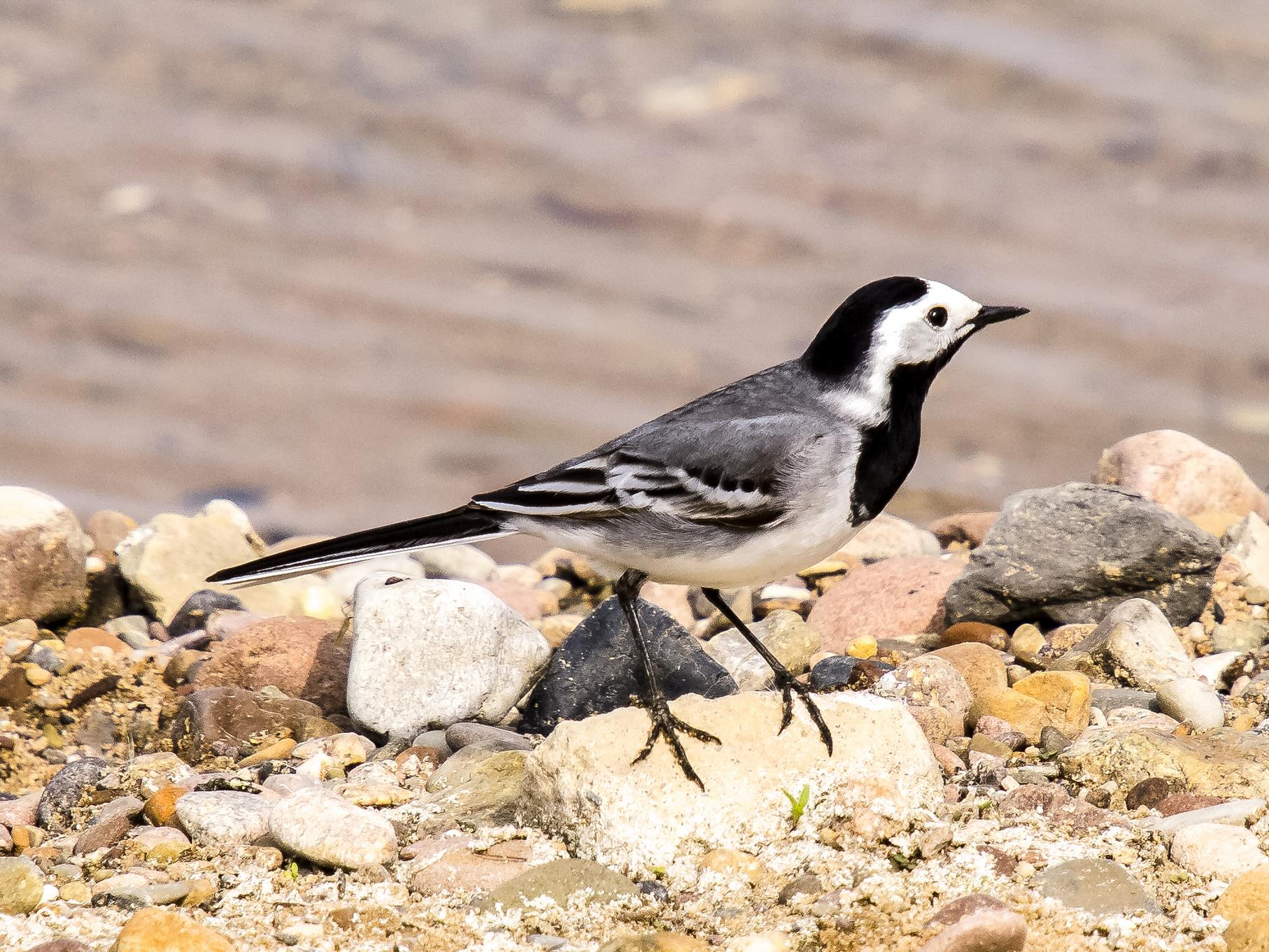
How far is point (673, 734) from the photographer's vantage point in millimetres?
4270

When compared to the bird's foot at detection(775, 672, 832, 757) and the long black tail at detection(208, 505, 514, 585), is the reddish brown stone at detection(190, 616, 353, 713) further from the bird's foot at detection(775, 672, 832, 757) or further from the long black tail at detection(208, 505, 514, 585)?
the bird's foot at detection(775, 672, 832, 757)

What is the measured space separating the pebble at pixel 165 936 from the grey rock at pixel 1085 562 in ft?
10.3

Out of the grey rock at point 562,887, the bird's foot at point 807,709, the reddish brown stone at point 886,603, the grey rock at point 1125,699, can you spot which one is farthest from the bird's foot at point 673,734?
the reddish brown stone at point 886,603

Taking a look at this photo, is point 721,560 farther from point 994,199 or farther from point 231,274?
point 994,199

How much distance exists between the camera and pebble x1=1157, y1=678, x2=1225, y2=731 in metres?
4.84

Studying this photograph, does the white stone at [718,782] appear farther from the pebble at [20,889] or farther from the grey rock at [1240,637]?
the grey rock at [1240,637]

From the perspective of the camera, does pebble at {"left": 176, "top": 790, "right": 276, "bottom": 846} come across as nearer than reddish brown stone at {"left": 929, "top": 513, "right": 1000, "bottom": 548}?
Yes

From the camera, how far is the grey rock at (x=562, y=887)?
13.0 feet

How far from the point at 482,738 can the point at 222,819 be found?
0.92 m

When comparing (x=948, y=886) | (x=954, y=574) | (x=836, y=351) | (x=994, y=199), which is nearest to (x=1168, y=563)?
(x=954, y=574)

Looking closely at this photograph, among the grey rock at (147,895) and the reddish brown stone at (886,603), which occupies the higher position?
the grey rock at (147,895)

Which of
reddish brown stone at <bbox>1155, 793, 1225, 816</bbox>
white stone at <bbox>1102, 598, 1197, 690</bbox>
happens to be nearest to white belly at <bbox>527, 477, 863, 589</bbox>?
white stone at <bbox>1102, 598, 1197, 690</bbox>

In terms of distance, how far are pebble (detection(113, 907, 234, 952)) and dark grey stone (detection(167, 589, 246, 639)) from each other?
260cm

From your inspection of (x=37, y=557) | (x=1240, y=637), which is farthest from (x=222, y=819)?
(x=1240, y=637)
